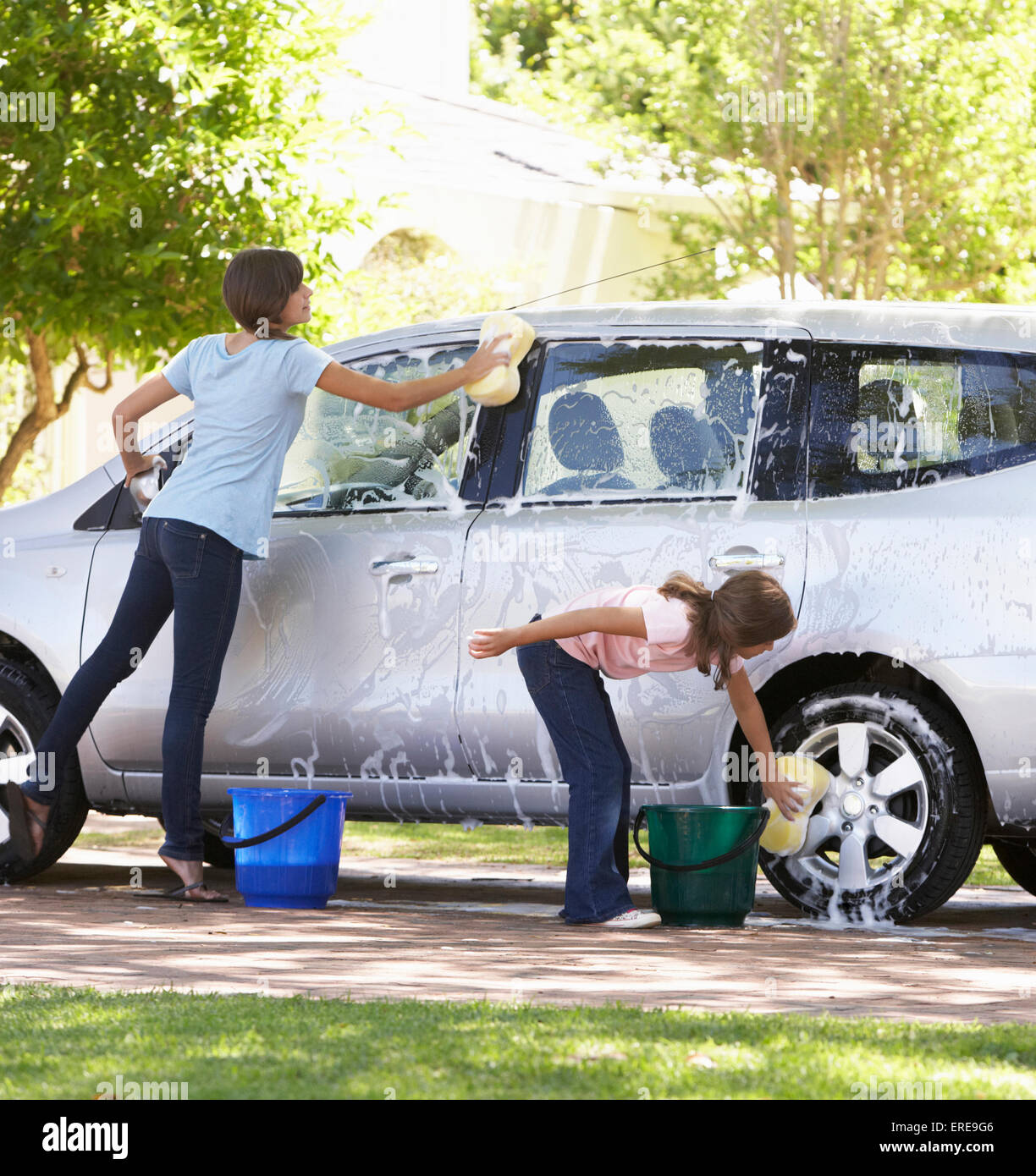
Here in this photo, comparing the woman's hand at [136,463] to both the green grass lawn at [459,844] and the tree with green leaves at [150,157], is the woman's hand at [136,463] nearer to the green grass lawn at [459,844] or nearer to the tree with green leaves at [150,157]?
the green grass lawn at [459,844]

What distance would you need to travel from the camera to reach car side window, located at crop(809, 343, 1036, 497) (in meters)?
5.93

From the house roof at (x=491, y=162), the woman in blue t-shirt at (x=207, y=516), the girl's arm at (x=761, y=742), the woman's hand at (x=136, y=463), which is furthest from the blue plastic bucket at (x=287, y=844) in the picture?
the house roof at (x=491, y=162)

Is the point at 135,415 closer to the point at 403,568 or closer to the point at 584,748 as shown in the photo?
the point at 403,568

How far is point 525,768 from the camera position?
630 centimetres

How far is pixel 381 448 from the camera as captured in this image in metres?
6.71

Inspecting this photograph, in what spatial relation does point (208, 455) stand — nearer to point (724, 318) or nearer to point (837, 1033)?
point (724, 318)

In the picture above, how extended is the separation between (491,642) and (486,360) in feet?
3.37

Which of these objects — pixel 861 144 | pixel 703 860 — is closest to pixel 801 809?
pixel 703 860

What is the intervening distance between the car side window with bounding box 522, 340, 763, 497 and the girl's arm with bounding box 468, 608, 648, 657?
0.62 metres

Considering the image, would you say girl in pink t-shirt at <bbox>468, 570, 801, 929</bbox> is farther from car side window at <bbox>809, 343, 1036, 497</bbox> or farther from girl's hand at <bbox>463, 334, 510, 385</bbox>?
girl's hand at <bbox>463, 334, 510, 385</bbox>

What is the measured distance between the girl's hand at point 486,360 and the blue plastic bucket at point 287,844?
1.36 m

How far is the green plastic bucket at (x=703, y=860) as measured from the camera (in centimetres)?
593
